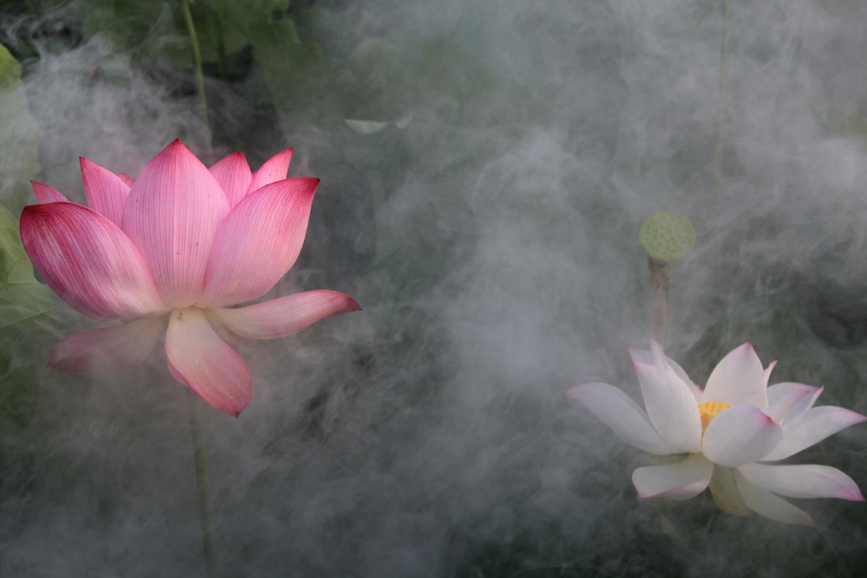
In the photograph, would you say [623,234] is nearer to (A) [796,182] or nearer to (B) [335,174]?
(A) [796,182]

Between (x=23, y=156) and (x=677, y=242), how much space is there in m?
0.68

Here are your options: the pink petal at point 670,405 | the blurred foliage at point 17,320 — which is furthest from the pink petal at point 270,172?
the pink petal at point 670,405

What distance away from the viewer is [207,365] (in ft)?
1.67

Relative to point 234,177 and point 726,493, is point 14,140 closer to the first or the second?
point 234,177

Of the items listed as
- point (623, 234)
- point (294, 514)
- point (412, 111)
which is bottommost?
point (294, 514)

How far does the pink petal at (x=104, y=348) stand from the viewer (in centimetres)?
53

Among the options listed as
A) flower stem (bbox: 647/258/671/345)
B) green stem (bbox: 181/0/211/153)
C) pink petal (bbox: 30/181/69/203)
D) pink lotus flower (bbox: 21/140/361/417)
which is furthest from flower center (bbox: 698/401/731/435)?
green stem (bbox: 181/0/211/153)

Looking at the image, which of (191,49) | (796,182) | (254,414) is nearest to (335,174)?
(191,49)

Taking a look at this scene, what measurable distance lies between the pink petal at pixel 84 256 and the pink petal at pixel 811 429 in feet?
1.73

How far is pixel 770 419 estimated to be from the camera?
56cm

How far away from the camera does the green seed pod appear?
746 mm

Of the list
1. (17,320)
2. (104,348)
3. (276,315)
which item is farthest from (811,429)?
(17,320)

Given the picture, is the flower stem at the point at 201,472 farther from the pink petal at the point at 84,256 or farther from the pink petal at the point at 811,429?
the pink petal at the point at 811,429

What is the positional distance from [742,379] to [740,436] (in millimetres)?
89
